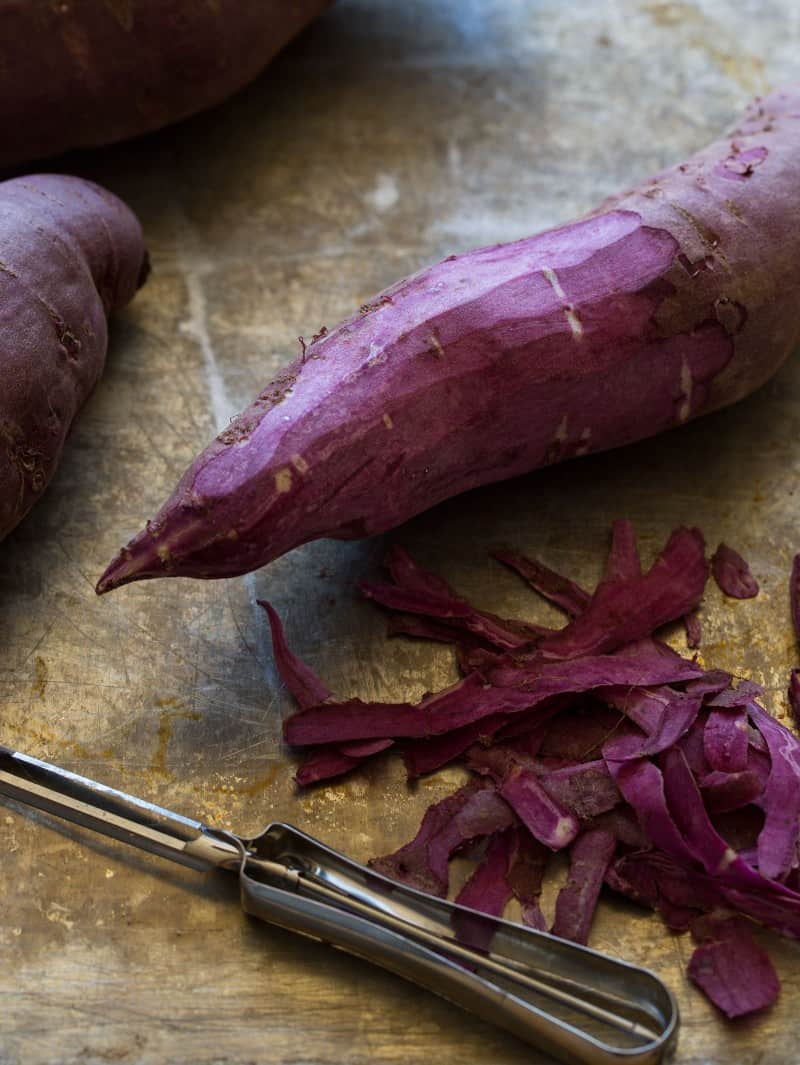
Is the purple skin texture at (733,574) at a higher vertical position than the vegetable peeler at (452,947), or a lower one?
higher

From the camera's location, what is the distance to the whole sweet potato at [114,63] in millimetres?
1634

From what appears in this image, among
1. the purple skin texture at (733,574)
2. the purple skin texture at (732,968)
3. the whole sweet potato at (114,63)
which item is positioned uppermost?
the whole sweet potato at (114,63)

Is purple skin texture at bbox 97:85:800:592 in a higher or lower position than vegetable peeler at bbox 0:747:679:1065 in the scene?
higher

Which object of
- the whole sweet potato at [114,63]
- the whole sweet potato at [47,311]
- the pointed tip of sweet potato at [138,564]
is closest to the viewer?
the pointed tip of sweet potato at [138,564]

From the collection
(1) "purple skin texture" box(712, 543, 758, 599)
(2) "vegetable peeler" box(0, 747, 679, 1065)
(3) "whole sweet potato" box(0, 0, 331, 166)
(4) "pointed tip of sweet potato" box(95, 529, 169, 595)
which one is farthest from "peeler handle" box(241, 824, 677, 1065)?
(3) "whole sweet potato" box(0, 0, 331, 166)

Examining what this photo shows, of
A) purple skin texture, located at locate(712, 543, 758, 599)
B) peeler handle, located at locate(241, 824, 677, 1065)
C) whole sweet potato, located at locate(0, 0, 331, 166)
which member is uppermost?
whole sweet potato, located at locate(0, 0, 331, 166)

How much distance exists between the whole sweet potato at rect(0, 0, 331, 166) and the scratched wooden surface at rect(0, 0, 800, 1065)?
13cm

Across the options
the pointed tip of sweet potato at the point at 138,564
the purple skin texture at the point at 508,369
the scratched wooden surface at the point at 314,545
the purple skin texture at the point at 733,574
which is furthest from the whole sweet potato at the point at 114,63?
the purple skin texture at the point at 733,574

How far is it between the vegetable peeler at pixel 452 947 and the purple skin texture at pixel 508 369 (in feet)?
0.94

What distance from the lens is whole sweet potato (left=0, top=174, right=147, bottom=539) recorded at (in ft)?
4.35

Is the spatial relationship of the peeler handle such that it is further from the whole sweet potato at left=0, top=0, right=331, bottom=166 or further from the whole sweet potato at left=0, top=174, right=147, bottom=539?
the whole sweet potato at left=0, top=0, right=331, bottom=166

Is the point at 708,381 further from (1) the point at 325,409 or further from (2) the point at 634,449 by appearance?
(1) the point at 325,409

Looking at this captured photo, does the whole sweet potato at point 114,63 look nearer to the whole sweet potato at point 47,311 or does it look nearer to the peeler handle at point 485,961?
the whole sweet potato at point 47,311

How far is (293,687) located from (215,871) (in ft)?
0.69
